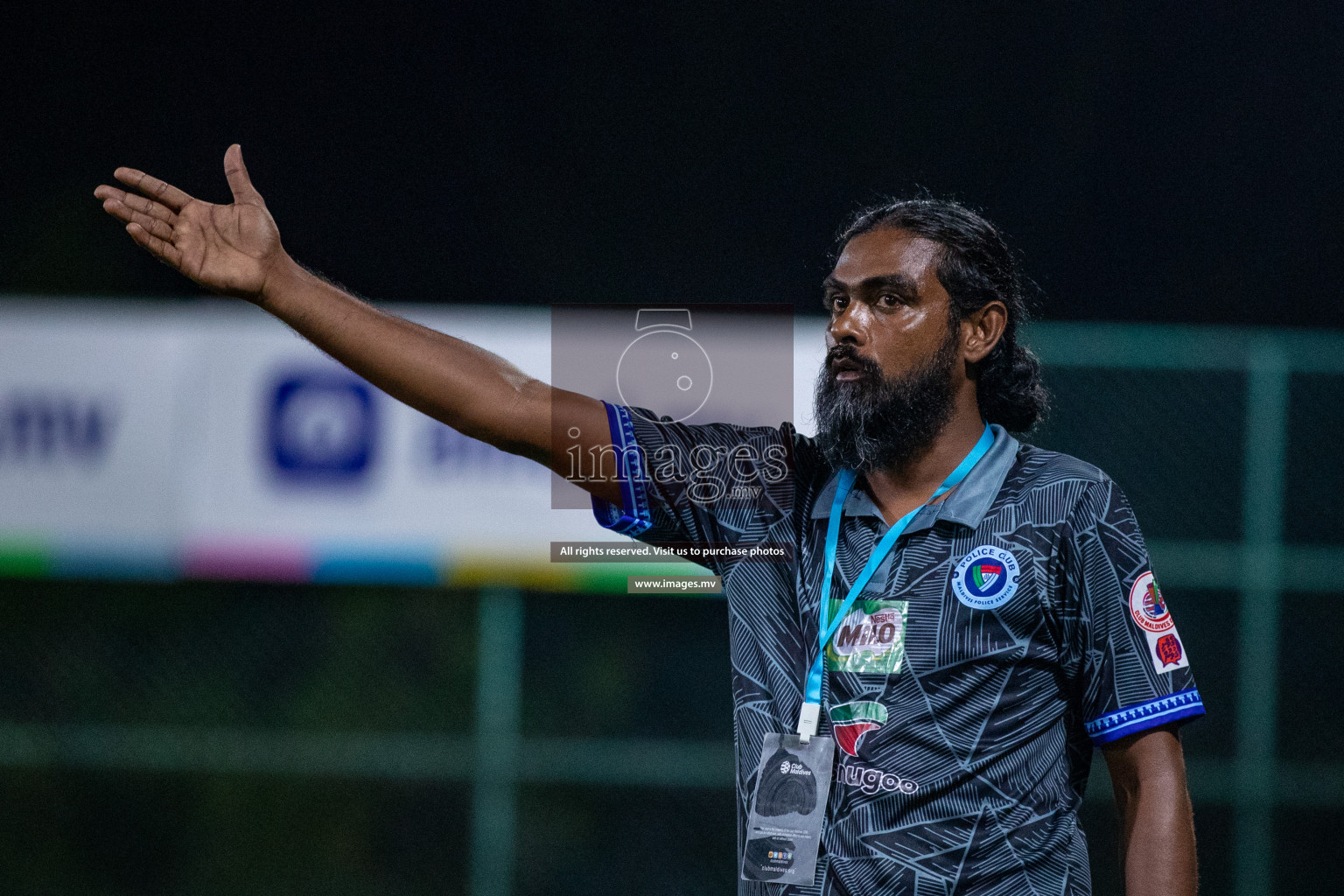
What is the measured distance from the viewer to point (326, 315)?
1675 mm

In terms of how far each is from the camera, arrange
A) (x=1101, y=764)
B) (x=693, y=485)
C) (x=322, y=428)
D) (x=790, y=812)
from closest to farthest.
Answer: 1. (x=790, y=812)
2. (x=693, y=485)
3. (x=322, y=428)
4. (x=1101, y=764)

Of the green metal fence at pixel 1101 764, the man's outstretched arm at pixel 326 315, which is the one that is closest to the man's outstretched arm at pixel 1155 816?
the man's outstretched arm at pixel 326 315

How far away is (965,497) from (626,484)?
0.54 m

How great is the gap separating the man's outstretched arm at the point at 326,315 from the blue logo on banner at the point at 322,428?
2.39 metres

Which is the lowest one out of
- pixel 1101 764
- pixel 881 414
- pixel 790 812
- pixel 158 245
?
pixel 1101 764

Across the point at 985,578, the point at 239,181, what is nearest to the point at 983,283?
the point at 985,578

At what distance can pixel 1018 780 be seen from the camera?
164cm

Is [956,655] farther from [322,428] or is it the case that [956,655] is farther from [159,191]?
[322,428]

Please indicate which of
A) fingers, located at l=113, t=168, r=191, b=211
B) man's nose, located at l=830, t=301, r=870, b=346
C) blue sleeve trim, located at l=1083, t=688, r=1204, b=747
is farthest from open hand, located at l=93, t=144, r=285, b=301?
blue sleeve trim, located at l=1083, t=688, r=1204, b=747

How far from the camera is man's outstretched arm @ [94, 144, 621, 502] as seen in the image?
65.9 inches

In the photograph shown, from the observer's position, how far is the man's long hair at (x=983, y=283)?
198 cm

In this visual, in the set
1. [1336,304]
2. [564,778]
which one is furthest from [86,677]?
[1336,304]

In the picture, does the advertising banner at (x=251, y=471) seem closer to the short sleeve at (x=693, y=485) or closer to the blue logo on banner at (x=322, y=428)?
the blue logo on banner at (x=322, y=428)

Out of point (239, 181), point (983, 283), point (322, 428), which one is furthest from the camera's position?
point (322, 428)
